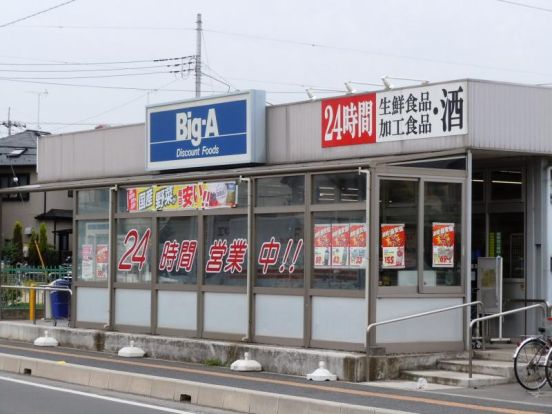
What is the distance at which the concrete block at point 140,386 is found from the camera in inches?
591

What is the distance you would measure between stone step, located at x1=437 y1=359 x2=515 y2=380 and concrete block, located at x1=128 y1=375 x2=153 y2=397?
4534 millimetres

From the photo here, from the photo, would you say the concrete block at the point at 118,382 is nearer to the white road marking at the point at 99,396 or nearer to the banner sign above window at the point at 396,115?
the white road marking at the point at 99,396

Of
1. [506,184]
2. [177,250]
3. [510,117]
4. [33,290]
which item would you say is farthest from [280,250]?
[33,290]

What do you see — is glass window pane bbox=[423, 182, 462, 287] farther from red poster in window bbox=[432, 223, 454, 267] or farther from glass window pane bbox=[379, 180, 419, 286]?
glass window pane bbox=[379, 180, 419, 286]

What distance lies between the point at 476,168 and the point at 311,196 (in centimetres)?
364

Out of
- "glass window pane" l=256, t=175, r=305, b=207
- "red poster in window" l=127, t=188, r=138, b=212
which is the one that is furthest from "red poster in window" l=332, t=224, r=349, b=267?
"red poster in window" l=127, t=188, r=138, b=212

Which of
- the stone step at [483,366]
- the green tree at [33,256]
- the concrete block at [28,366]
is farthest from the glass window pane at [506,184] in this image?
the green tree at [33,256]

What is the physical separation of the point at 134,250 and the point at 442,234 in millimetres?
6828

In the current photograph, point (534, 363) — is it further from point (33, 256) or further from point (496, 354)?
point (33, 256)

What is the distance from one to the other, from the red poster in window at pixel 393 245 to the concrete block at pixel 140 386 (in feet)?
13.3

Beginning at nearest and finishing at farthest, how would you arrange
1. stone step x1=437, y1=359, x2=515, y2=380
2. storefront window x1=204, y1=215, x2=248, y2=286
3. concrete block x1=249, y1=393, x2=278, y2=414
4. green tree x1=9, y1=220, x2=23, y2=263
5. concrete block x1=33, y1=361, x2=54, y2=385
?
concrete block x1=249, y1=393, x2=278, y2=414, stone step x1=437, y1=359, x2=515, y2=380, concrete block x1=33, y1=361, x2=54, y2=385, storefront window x1=204, y1=215, x2=248, y2=286, green tree x1=9, y1=220, x2=23, y2=263

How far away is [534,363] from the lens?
14.6m

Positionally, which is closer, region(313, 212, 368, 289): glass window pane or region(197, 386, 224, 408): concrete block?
region(197, 386, 224, 408): concrete block

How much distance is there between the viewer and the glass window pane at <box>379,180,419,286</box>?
16188 mm
